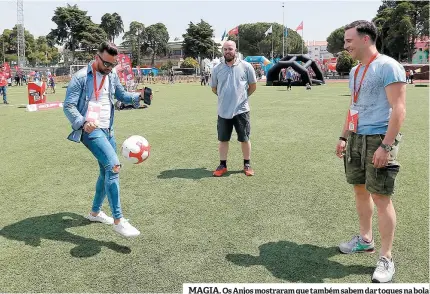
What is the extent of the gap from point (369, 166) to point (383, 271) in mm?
794

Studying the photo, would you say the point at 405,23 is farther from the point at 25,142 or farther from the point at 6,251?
the point at 6,251

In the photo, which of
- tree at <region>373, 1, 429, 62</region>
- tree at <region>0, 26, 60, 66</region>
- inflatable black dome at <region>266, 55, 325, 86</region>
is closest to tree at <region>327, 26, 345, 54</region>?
tree at <region>373, 1, 429, 62</region>

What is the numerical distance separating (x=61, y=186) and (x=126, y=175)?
3.12ft

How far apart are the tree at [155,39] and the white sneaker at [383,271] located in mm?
92037

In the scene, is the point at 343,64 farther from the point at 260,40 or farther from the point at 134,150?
the point at 260,40

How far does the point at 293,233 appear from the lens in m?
4.15

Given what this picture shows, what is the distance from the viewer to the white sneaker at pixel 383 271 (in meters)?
3.12

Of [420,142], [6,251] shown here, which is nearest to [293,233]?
[6,251]

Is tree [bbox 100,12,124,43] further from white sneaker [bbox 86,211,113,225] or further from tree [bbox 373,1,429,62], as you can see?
white sneaker [bbox 86,211,113,225]

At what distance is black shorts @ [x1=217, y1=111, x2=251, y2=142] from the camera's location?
20.2 ft

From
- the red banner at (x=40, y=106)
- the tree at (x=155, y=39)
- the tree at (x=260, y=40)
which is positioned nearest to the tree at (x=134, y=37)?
the tree at (x=155, y=39)

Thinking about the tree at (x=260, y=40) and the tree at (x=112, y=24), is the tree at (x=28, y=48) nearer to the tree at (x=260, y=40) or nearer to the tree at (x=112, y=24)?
the tree at (x=112, y=24)

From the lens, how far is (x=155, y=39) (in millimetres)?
92188

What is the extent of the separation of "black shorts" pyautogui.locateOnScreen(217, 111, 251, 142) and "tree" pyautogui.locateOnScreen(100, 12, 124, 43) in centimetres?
8733
